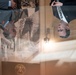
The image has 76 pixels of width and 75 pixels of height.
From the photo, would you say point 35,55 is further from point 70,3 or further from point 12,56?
point 70,3

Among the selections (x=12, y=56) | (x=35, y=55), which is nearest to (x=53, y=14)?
(x=35, y=55)

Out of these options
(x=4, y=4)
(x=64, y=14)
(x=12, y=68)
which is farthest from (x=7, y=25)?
(x=64, y=14)

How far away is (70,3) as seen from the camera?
2.09 m

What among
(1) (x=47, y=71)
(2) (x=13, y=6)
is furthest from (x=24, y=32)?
(1) (x=47, y=71)

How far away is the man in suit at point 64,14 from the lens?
6.91ft

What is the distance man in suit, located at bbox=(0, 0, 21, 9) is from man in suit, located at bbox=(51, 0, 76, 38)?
33 centimetres

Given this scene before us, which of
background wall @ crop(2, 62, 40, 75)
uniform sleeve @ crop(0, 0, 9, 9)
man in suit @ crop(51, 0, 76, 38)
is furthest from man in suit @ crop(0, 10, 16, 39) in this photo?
man in suit @ crop(51, 0, 76, 38)

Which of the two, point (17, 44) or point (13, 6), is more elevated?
point (13, 6)

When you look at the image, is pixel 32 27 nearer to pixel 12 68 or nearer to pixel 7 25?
pixel 7 25

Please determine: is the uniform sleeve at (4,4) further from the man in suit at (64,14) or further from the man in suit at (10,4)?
the man in suit at (64,14)

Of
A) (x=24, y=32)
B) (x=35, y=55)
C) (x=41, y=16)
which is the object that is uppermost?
(x=41, y=16)

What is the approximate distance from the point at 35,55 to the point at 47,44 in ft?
0.50

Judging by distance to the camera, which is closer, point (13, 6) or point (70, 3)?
point (70, 3)

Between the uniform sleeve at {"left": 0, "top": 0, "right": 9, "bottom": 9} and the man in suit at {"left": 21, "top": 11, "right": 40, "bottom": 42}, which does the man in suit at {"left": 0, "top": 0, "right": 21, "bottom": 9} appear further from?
the man in suit at {"left": 21, "top": 11, "right": 40, "bottom": 42}
